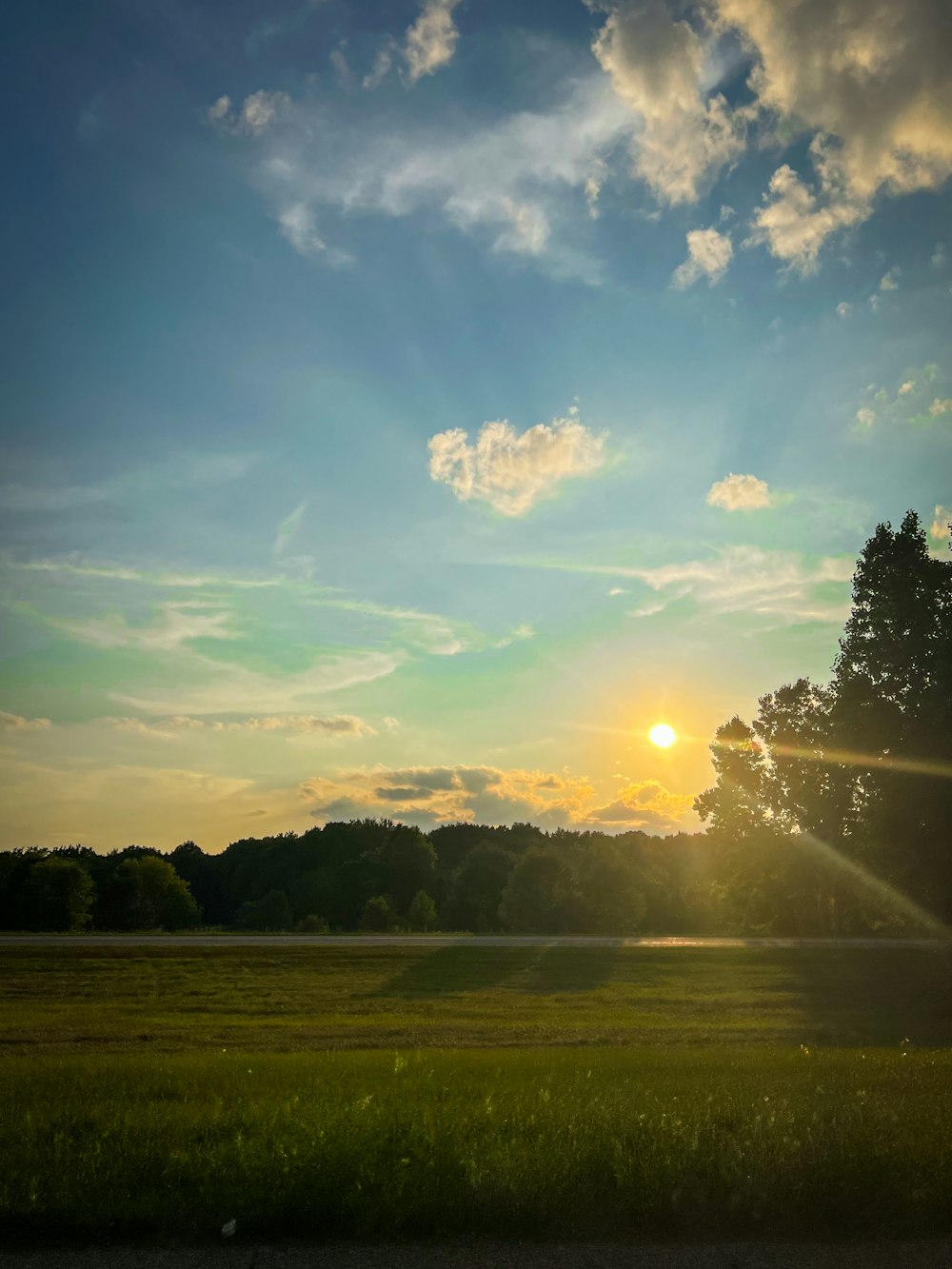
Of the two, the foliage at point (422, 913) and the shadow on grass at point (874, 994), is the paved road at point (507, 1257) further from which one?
the foliage at point (422, 913)

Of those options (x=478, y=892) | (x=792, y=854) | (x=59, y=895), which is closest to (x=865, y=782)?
(x=792, y=854)

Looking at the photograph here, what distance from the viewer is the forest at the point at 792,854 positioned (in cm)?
3020

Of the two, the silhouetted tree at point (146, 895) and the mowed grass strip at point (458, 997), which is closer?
the mowed grass strip at point (458, 997)

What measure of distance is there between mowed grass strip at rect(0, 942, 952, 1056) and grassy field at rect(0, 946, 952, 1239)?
0.24 m

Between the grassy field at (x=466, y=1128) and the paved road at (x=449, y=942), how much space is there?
46.5 feet

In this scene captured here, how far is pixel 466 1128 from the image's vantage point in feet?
28.2

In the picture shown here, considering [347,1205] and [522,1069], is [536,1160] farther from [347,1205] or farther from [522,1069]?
[522,1069]

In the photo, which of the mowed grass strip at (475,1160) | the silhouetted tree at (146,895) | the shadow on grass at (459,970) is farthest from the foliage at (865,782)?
the silhouetted tree at (146,895)

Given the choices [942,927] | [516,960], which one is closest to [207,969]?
[516,960]

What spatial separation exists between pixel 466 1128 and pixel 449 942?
30.7 metres

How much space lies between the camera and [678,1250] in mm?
6309

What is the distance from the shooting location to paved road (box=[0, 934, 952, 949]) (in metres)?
35.8

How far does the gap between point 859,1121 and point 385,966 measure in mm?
25412

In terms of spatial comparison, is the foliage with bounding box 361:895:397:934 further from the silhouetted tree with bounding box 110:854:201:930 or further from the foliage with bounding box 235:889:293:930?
the silhouetted tree with bounding box 110:854:201:930
